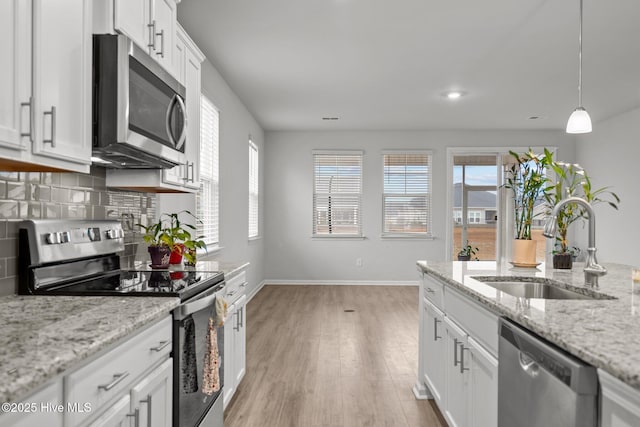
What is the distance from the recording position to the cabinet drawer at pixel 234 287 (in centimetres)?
248

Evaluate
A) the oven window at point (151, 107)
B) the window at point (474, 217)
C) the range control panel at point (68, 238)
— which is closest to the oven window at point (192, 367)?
the range control panel at point (68, 238)

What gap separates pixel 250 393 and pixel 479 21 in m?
3.13

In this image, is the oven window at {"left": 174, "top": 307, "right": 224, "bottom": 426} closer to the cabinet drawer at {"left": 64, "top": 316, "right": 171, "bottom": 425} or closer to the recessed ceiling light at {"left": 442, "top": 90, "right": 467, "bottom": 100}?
the cabinet drawer at {"left": 64, "top": 316, "right": 171, "bottom": 425}

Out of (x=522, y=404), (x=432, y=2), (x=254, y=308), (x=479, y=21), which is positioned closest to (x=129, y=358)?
(x=522, y=404)

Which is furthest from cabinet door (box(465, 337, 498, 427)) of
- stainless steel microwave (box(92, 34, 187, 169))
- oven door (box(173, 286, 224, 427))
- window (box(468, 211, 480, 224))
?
window (box(468, 211, 480, 224))

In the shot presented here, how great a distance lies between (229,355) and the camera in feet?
8.25

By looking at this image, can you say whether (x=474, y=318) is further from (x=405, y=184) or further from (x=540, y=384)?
(x=405, y=184)

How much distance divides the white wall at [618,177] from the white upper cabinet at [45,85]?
6694 millimetres

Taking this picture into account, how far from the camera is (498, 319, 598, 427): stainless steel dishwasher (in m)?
1.03

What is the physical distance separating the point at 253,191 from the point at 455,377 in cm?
496

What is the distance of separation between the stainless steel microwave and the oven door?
2.26 feet

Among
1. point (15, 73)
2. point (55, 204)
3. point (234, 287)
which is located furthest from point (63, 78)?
point (234, 287)

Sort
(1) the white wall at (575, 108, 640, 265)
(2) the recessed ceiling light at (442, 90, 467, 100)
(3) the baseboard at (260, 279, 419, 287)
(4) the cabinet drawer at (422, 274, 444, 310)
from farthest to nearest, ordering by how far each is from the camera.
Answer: (3) the baseboard at (260, 279, 419, 287) → (1) the white wall at (575, 108, 640, 265) → (2) the recessed ceiling light at (442, 90, 467, 100) → (4) the cabinet drawer at (422, 274, 444, 310)

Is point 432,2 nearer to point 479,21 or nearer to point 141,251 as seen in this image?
point 479,21
